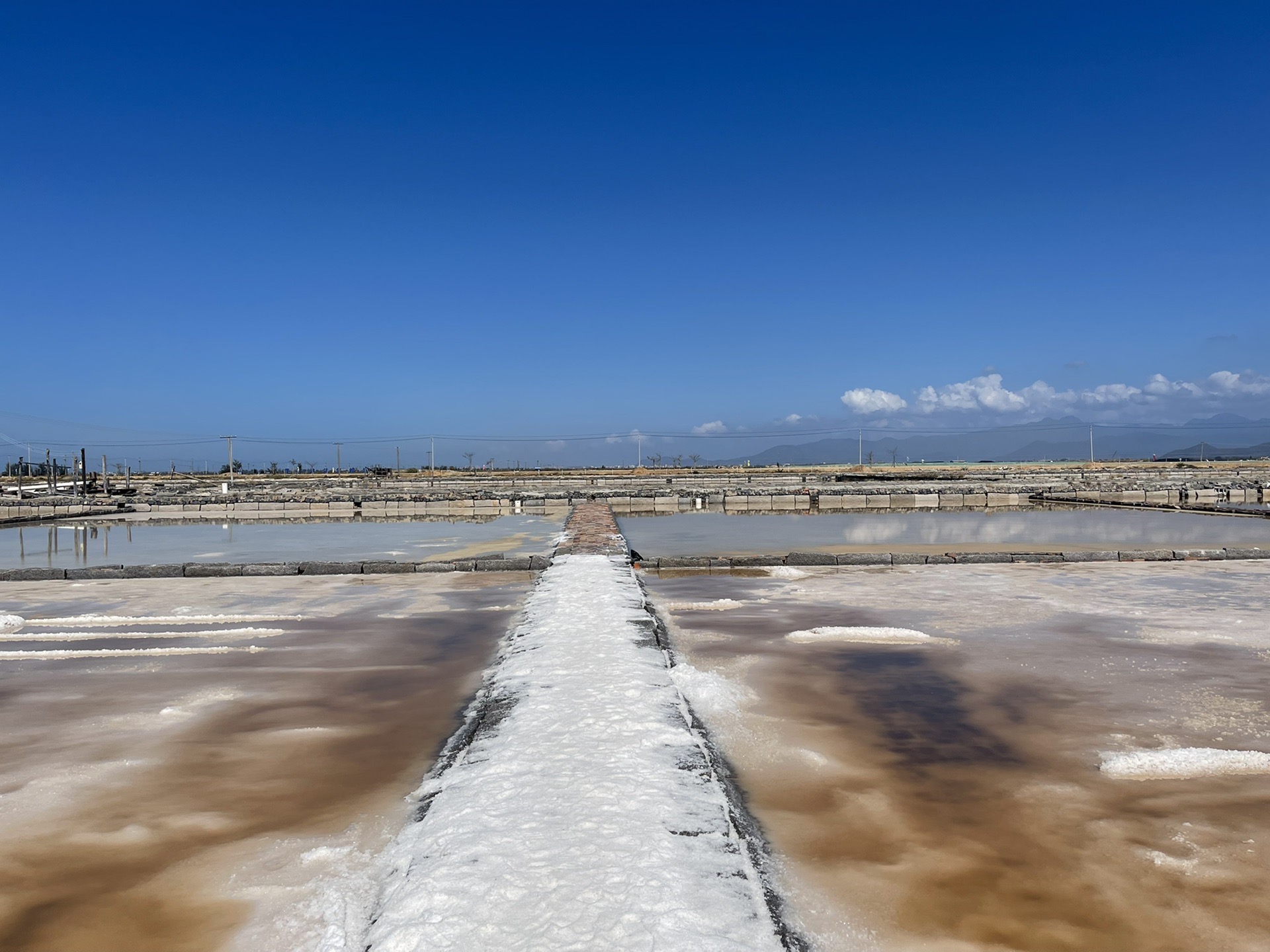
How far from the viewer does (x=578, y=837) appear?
8.50ft

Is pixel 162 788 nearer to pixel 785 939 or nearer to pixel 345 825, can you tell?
pixel 345 825

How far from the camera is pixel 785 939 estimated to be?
7.16ft

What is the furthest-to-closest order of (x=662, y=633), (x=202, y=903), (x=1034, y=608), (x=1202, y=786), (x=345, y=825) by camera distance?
(x=1034, y=608)
(x=662, y=633)
(x=1202, y=786)
(x=345, y=825)
(x=202, y=903)

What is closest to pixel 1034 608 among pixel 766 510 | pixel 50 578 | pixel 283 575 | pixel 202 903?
pixel 202 903

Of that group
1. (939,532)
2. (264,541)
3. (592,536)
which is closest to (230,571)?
(592,536)

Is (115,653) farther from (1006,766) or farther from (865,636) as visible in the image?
(1006,766)

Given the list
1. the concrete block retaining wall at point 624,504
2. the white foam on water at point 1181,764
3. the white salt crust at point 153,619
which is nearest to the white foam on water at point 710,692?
the white foam on water at point 1181,764

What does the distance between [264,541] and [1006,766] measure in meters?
14.6

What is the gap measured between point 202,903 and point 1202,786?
13.1ft

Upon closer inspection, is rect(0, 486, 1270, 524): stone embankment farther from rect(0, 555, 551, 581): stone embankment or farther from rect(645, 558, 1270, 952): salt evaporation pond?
rect(645, 558, 1270, 952): salt evaporation pond

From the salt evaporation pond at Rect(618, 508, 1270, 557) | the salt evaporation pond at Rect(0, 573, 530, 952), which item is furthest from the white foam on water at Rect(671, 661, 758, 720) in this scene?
the salt evaporation pond at Rect(618, 508, 1270, 557)

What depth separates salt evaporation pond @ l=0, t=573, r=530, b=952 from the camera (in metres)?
2.43

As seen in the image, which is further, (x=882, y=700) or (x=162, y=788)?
(x=882, y=700)

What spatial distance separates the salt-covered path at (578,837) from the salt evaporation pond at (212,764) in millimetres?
270
